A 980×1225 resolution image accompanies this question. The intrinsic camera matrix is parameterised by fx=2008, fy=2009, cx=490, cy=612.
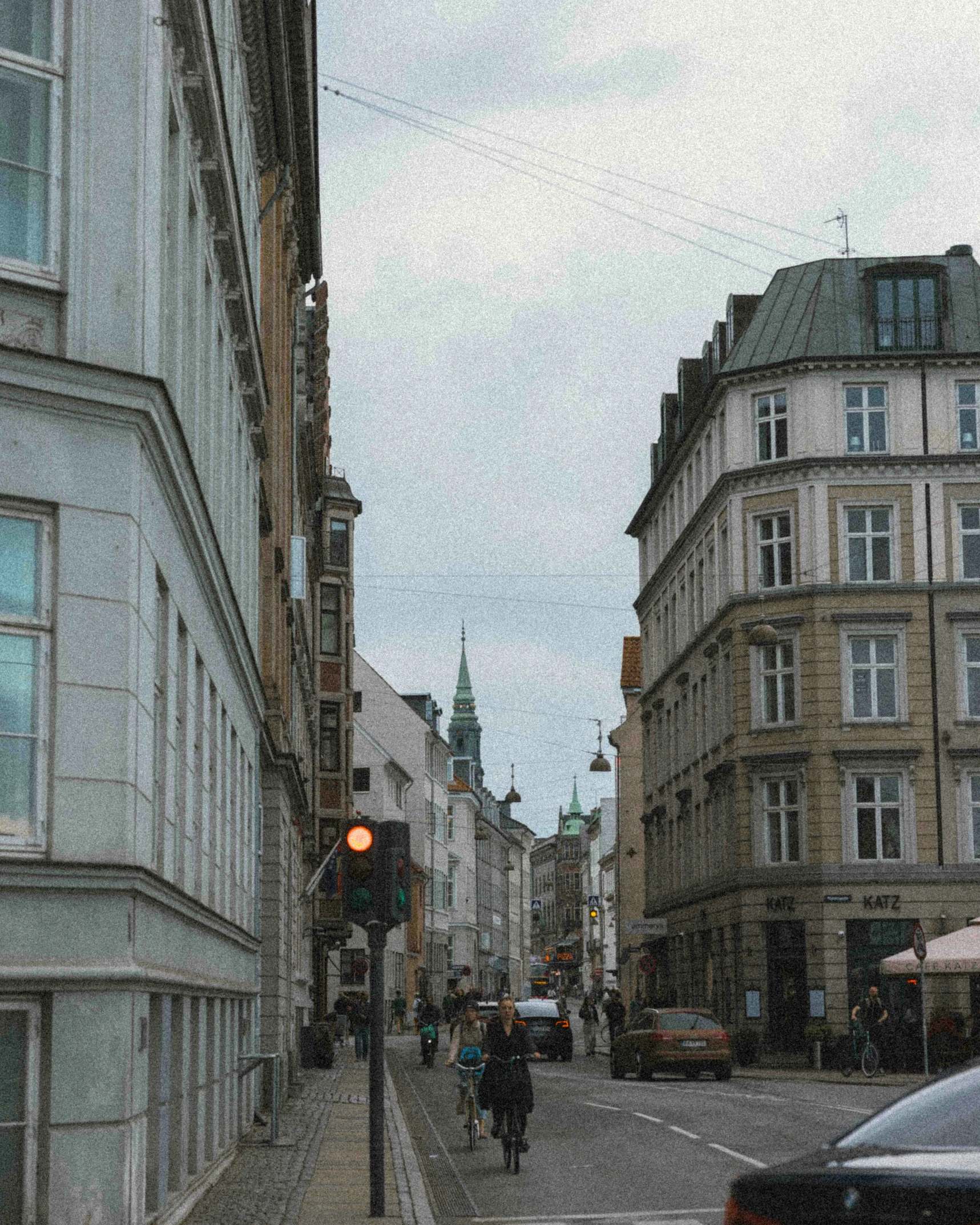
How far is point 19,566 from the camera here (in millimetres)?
10891

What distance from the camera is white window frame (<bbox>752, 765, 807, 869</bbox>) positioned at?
166 feet

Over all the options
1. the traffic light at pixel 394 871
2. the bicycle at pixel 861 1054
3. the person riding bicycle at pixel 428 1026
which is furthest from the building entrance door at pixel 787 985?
the traffic light at pixel 394 871

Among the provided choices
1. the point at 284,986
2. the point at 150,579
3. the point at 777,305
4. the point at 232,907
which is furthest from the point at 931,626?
the point at 150,579

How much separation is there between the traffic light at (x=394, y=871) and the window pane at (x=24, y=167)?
18.3 ft

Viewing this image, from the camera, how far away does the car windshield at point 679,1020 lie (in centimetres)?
3872

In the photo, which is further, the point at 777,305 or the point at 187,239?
the point at 777,305

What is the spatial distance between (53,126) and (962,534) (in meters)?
42.3

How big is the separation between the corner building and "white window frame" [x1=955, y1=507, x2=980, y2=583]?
55 mm

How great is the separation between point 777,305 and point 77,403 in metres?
45.7

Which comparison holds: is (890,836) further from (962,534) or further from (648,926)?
→ (962,534)

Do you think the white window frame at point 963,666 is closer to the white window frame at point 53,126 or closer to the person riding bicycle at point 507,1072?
the person riding bicycle at point 507,1072

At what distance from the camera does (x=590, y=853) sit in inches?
6708

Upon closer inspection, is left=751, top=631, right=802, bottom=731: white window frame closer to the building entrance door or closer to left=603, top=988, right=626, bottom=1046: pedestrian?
the building entrance door

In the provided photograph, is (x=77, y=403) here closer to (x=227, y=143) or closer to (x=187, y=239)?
(x=187, y=239)
